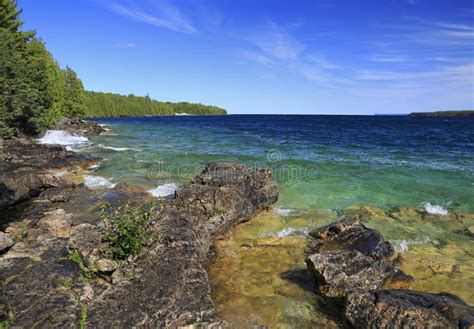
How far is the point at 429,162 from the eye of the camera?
113ft

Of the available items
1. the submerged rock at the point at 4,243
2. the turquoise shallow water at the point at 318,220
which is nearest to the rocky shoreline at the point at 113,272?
the submerged rock at the point at 4,243

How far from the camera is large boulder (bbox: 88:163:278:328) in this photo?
23.4 ft

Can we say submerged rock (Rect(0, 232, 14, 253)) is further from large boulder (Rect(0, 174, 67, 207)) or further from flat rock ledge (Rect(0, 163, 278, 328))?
large boulder (Rect(0, 174, 67, 207))

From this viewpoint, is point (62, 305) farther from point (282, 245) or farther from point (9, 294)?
point (282, 245)

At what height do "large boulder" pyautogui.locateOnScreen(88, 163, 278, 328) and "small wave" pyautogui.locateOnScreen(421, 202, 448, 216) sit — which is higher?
"large boulder" pyautogui.locateOnScreen(88, 163, 278, 328)

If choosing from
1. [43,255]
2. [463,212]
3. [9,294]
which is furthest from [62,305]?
[463,212]

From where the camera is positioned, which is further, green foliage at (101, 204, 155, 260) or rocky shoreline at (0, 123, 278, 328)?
green foliage at (101, 204, 155, 260)

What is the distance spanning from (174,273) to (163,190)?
12.9m

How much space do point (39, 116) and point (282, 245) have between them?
42783 millimetres

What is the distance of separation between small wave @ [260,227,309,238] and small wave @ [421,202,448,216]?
788 centimetres

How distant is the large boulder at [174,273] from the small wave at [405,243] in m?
6.49

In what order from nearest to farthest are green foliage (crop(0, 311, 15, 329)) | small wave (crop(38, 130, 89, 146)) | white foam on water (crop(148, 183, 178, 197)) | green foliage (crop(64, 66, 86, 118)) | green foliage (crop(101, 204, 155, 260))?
green foliage (crop(0, 311, 15, 329))
green foliage (crop(101, 204, 155, 260))
white foam on water (crop(148, 183, 178, 197))
small wave (crop(38, 130, 89, 146))
green foliage (crop(64, 66, 86, 118))

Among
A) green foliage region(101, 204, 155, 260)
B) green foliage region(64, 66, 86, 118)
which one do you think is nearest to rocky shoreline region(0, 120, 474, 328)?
green foliage region(101, 204, 155, 260)

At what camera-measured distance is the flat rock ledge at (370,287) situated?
7.24 m
